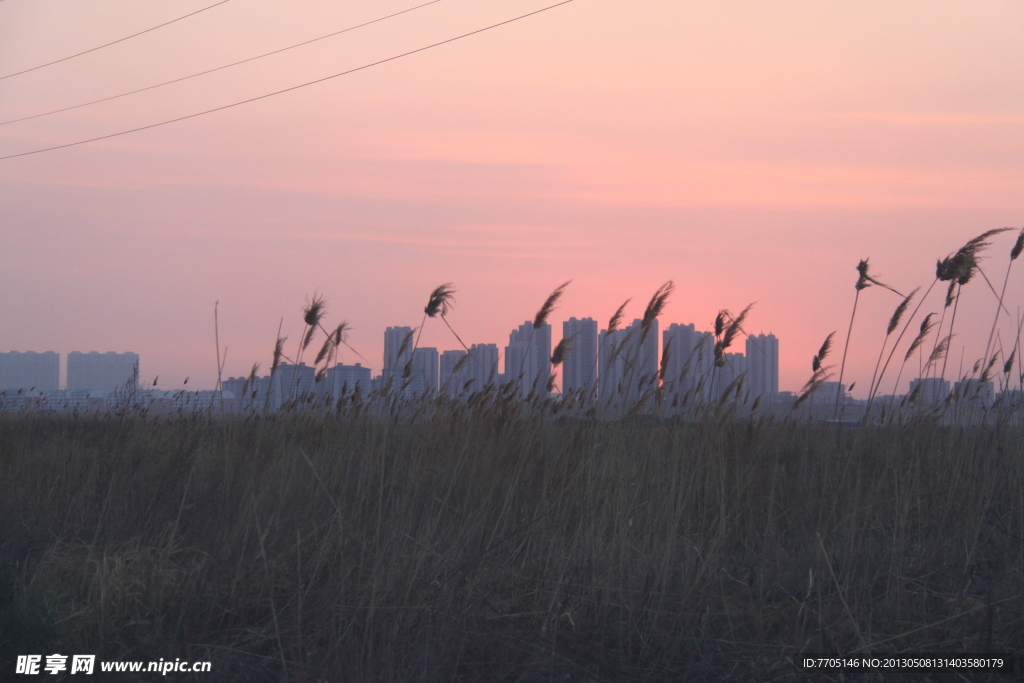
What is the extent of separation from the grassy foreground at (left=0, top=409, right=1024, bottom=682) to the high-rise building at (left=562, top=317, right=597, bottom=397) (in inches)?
33.5

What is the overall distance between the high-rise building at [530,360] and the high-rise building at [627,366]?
523 millimetres

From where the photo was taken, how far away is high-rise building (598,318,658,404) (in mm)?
4812

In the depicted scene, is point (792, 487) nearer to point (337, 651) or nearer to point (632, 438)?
point (632, 438)

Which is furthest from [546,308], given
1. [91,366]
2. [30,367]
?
[30,367]

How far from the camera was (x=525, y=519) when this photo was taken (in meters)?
3.90

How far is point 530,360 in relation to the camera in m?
6.46

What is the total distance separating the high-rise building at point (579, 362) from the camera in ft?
18.5

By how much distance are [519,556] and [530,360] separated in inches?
122

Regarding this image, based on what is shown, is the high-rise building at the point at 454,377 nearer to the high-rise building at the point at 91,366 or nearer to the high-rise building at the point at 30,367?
the high-rise building at the point at 91,366

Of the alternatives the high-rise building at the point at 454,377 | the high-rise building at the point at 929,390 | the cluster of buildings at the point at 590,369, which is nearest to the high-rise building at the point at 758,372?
the cluster of buildings at the point at 590,369

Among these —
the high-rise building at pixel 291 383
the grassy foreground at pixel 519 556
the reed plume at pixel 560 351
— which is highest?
the reed plume at pixel 560 351

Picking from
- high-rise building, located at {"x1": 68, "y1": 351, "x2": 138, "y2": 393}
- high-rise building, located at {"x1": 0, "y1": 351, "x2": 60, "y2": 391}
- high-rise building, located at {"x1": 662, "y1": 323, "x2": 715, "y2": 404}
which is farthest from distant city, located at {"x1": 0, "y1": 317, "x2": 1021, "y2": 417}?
high-rise building, located at {"x1": 0, "y1": 351, "x2": 60, "y2": 391}

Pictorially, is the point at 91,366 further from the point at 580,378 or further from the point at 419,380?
the point at 580,378

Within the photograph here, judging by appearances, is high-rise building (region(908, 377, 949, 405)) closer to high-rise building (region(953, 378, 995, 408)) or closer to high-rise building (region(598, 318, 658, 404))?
high-rise building (region(953, 378, 995, 408))
